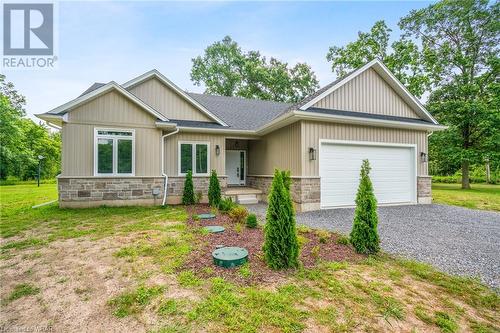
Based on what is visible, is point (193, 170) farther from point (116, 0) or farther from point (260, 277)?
point (260, 277)

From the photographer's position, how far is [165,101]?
10047 millimetres

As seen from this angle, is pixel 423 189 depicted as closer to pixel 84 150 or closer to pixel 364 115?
pixel 364 115

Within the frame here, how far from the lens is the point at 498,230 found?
19.1ft

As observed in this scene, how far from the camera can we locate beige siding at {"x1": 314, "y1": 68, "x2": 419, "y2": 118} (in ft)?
28.6

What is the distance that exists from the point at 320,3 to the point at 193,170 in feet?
28.0

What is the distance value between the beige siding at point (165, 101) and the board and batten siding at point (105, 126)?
1410mm

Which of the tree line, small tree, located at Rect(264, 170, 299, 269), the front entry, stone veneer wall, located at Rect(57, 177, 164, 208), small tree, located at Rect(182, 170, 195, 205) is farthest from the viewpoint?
the tree line

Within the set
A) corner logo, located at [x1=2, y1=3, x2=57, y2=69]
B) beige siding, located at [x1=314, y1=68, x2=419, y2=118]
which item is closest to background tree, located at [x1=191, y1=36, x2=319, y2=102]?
beige siding, located at [x1=314, y1=68, x2=419, y2=118]

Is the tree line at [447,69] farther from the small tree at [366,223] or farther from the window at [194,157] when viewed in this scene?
the small tree at [366,223]

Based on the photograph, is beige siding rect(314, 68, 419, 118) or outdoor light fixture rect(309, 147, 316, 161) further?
beige siding rect(314, 68, 419, 118)

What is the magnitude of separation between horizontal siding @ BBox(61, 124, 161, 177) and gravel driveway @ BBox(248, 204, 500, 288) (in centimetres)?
480

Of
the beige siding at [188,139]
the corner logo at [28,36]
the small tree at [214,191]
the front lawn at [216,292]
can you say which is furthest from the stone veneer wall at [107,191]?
the corner logo at [28,36]

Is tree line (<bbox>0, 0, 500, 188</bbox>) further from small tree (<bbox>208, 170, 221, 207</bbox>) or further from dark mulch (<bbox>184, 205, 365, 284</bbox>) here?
dark mulch (<bbox>184, 205, 365, 284</bbox>)

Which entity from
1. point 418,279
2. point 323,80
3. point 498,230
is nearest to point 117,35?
point 418,279
